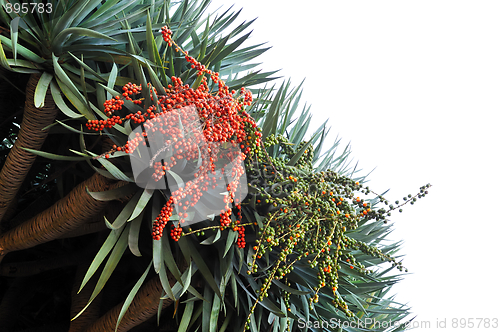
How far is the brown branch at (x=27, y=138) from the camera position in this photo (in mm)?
924

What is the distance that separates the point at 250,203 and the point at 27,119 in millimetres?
654

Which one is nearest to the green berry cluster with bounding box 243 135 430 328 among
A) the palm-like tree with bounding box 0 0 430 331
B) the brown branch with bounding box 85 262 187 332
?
the palm-like tree with bounding box 0 0 430 331

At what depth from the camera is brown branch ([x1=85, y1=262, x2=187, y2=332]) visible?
0.94 meters

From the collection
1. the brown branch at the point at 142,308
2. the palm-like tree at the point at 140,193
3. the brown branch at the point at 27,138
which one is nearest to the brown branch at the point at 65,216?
the palm-like tree at the point at 140,193

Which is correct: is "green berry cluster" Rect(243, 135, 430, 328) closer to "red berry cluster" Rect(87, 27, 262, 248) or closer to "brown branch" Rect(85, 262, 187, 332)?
"red berry cluster" Rect(87, 27, 262, 248)

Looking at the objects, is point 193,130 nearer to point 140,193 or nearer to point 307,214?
point 140,193

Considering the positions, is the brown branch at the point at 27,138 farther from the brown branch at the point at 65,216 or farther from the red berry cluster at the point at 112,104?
the red berry cluster at the point at 112,104

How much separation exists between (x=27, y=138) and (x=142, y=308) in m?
0.57

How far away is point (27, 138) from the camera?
955 mm

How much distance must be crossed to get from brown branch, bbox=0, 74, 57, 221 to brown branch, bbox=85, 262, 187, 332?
0.48 metres

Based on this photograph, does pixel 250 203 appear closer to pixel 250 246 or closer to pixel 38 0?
pixel 250 246

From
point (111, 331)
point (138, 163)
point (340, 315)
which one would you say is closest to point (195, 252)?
point (138, 163)

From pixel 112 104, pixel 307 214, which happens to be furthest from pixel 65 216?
pixel 307 214

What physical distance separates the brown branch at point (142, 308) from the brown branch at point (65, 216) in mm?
257
